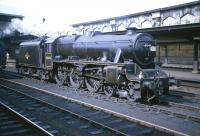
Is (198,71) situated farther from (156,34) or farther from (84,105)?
(84,105)

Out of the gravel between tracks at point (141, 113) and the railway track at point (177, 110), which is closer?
the gravel between tracks at point (141, 113)

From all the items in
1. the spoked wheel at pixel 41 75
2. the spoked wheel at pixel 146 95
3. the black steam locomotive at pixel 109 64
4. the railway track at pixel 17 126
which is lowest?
the railway track at pixel 17 126

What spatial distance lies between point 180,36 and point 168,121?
12.5 metres

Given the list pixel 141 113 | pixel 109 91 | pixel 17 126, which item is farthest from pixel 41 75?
pixel 17 126

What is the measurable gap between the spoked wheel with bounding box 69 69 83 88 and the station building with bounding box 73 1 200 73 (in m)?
2.32

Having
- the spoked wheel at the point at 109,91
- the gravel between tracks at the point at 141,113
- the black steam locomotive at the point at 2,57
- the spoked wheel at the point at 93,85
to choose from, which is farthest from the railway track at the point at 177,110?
the black steam locomotive at the point at 2,57

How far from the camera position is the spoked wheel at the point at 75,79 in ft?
46.2

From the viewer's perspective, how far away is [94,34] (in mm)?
13922

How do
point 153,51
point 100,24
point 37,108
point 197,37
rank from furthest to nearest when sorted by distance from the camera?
point 100,24 → point 197,37 → point 153,51 → point 37,108

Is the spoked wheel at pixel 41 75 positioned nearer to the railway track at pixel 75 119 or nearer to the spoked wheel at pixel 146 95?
the railway track at pixel 75 119

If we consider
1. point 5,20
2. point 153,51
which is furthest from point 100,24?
point 153,51

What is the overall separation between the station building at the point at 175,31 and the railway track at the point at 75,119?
18.3ft

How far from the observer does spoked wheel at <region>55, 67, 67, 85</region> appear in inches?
605

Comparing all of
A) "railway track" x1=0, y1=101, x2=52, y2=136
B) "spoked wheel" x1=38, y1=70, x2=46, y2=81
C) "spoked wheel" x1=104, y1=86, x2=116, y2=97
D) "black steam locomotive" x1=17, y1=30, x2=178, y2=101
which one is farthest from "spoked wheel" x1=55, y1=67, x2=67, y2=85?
"railway track" x1=0, y1=101, x2=52, y2=136
